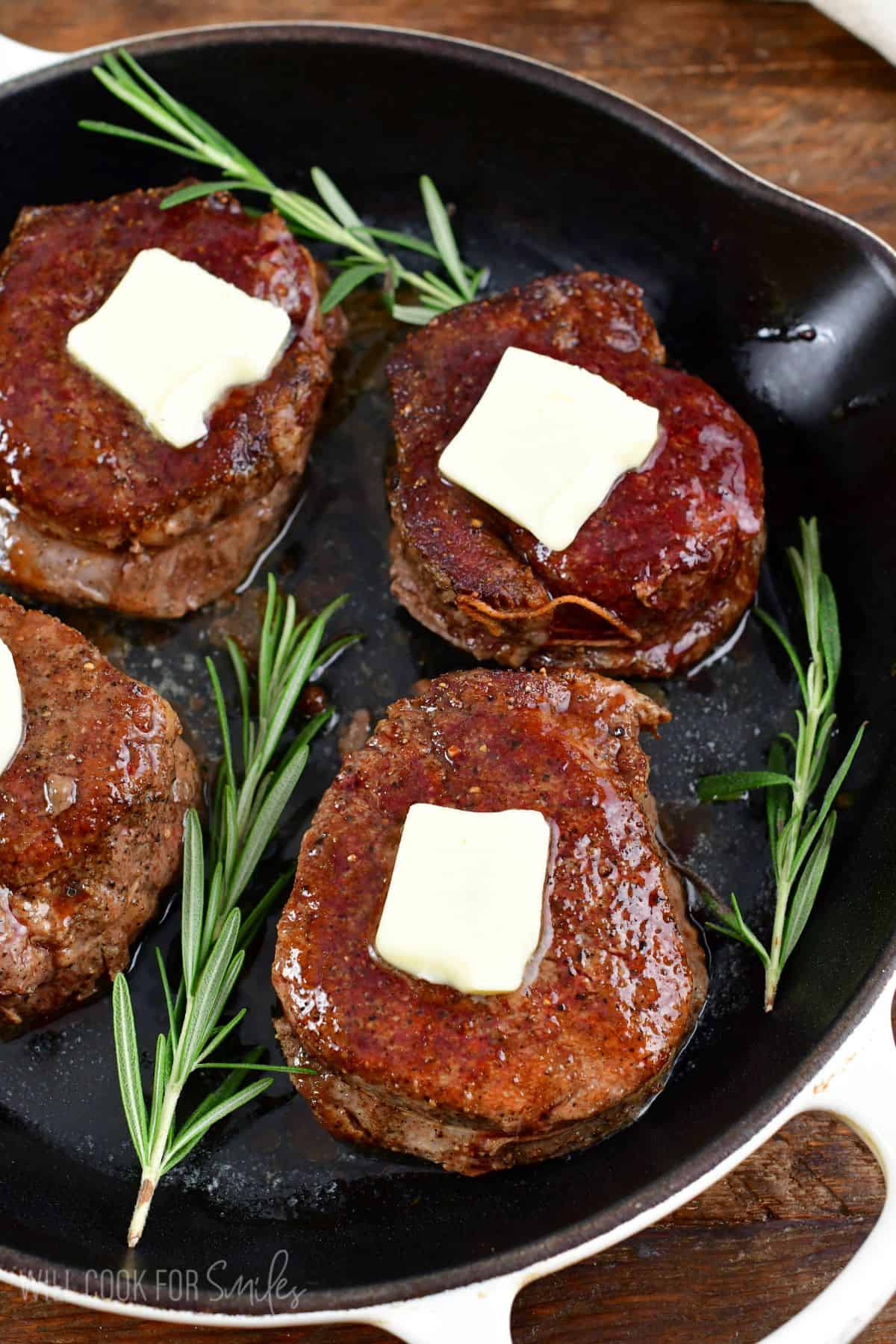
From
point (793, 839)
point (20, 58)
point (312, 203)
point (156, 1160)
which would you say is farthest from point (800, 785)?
point (20, 58)

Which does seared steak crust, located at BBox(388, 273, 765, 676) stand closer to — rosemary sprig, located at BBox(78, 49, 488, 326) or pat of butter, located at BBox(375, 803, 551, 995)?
rosemary sprig, located at BBox(78, 49, 488, 326)

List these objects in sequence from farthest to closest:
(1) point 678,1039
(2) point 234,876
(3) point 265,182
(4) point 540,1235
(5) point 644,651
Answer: (3) point 265,182 → (5) point 644,651 → (2) point 234,876 → (1) point 678,1039 → (4) point 540,1235

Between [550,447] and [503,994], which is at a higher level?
[550,447]

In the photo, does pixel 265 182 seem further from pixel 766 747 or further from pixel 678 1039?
pixel 678 1039

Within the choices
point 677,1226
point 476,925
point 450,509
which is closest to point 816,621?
point 450,509

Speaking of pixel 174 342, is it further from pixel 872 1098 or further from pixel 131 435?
pixel 872 1098

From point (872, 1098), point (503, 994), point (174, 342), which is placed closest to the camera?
point (872, 1098)

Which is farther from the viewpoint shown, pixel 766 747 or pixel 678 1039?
pixel 766 747
